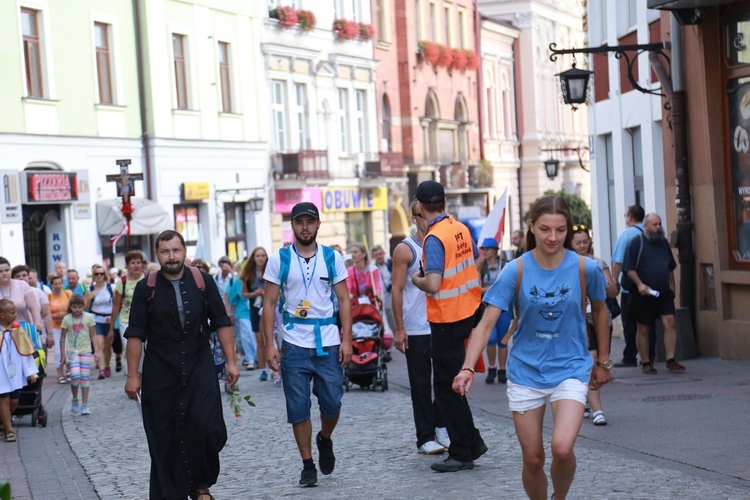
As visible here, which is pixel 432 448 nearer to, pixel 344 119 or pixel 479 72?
pixel 344 119

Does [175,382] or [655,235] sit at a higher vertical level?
[655,235]

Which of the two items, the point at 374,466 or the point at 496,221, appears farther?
the point at 496,221

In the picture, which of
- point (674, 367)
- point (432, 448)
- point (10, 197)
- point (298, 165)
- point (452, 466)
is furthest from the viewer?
point (298, 165)

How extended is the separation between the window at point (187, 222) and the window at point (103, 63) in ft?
13.1

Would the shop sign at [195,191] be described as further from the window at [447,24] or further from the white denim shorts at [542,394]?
the white denim shorts at [542,394]

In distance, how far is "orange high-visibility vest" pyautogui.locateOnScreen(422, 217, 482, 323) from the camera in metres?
9.70

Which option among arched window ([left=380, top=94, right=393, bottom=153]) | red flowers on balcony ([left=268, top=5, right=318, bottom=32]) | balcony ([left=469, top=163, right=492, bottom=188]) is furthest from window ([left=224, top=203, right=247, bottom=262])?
balcony ([left=469, top=163, right=492, bottom=188])

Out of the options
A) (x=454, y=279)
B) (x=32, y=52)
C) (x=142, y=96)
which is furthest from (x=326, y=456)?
(x=142, y=96)

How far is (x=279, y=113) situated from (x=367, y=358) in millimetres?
26238

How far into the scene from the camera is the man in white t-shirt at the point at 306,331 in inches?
374

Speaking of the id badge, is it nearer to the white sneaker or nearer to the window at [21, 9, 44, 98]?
the white sneaker

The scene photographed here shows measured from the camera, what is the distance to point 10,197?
1157 inches

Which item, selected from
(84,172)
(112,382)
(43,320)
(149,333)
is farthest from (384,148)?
(149,333)

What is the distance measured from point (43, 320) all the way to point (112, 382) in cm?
379
